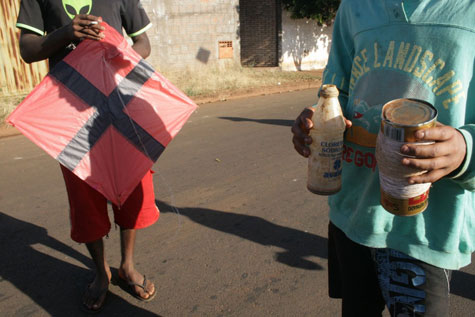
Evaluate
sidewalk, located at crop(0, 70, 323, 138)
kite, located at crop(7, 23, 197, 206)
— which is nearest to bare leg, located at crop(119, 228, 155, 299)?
kite, located at crop(7, 23, 197, 206)

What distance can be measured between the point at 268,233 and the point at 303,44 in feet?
56.1

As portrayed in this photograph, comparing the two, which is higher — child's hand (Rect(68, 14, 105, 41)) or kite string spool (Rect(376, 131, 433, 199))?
child's hand (Rect(68, 14, 105, 41))

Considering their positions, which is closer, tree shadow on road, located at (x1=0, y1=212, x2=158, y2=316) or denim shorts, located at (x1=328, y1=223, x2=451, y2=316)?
denim shorts, located at (x1=328, y1=223, x2=451, y2=316)

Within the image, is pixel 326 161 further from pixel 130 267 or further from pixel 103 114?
pixel 130 267

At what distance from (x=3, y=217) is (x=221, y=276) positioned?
7.56 ft

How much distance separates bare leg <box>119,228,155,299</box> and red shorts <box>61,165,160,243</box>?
0.24 feet

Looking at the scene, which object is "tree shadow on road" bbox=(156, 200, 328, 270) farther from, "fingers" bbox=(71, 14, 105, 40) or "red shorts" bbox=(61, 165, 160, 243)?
"fingers" bbox=(71, 14, 105, 40)

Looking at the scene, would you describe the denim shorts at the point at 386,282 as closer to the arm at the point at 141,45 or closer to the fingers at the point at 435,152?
the fingers at the point at 435,152

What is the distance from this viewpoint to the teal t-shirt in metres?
1.25

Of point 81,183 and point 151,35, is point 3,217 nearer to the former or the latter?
point 81,183

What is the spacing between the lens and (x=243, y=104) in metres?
10.1

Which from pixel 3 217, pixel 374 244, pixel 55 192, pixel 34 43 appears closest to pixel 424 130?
pixel 374 244

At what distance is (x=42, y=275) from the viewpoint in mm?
2994

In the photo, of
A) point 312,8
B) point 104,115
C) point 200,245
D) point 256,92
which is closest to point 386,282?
point 104,115
